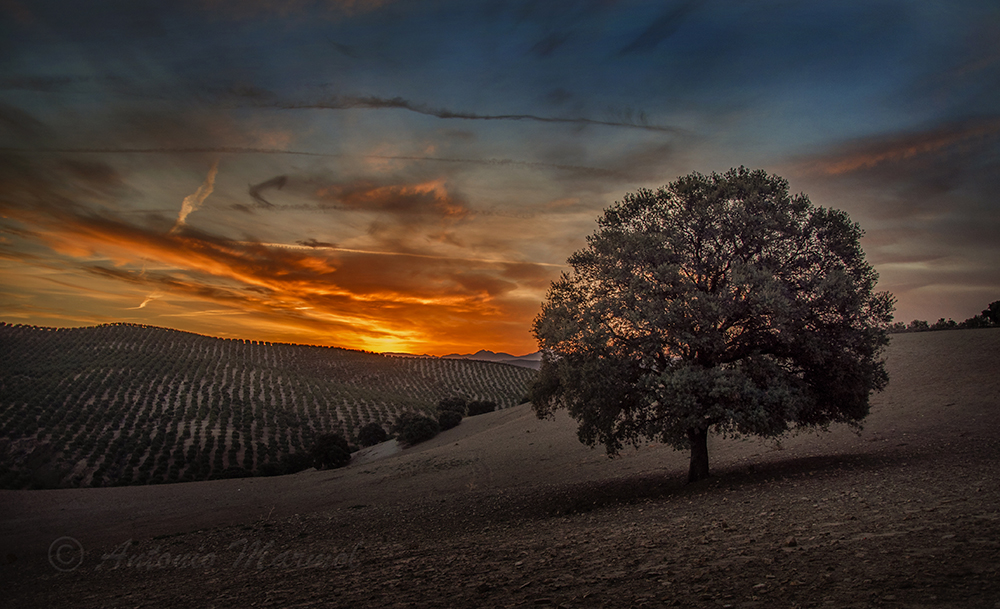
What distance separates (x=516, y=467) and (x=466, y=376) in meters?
101

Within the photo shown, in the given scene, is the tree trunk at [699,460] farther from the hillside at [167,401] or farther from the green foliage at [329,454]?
the hillside at [167,401]

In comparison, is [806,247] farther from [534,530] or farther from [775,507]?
[534,530]

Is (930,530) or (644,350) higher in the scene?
(644,350)

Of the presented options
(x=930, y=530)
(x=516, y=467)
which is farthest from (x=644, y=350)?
(x=516, y=467)

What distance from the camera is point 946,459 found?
48.2ft

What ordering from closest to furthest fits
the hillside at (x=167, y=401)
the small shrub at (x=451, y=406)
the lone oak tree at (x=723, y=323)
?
the lone oak tree at (x=723, y=323) < the hillside at (x=167, y=401) < the small shrub at (x=451, y=406)

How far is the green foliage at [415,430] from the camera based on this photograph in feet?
175

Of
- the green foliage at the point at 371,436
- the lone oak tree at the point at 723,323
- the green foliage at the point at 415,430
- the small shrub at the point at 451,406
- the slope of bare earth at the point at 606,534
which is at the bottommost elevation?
the green foliage at the point at 371,436

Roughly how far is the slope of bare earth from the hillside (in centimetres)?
2022

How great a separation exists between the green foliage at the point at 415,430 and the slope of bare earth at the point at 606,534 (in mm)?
22201

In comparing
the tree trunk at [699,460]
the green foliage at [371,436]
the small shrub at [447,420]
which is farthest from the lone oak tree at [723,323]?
the green foliage at [371,436]

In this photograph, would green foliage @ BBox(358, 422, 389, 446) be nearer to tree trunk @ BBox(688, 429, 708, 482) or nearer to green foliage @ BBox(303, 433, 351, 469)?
green foliage @ BBox(303, 433, 351, 469)

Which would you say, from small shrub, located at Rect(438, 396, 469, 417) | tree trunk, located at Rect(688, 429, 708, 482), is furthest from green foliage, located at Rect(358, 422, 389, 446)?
tree trunk, located at Rect(688, 429, 708, 482)

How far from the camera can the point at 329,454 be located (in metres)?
48.8
